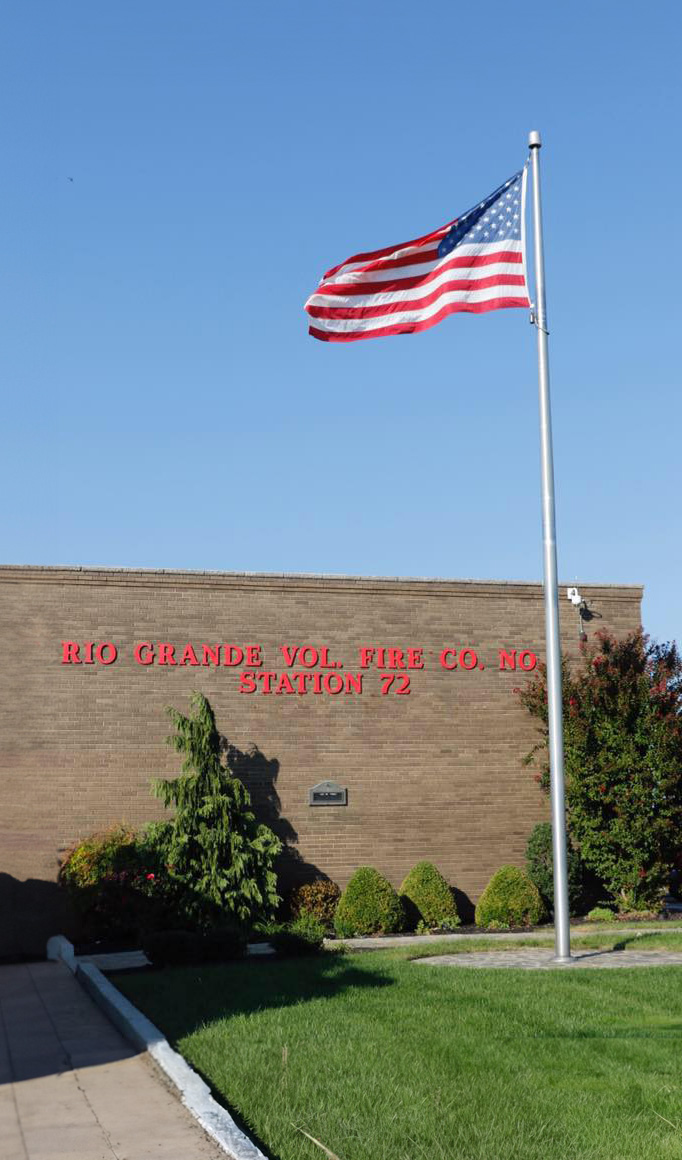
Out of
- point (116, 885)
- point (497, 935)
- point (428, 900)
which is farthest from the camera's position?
point (428, 900)

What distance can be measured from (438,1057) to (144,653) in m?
13.1

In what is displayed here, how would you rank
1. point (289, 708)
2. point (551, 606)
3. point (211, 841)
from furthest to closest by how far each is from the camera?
point (289, 708)
point (211, 841)
point (551, 606)

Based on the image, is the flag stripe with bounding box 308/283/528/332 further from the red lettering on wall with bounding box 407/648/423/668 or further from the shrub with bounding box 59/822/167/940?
the shrub with bounding box 59/822/167/940

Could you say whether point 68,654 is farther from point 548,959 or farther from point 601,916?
point 601,916

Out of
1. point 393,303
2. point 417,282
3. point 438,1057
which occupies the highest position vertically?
point 417,282

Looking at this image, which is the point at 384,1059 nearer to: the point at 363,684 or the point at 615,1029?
the point at 615,1029

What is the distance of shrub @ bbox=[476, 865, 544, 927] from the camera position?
21219mm

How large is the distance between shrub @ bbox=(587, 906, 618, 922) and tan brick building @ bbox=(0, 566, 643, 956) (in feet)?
6.08

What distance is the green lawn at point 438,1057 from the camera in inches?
297

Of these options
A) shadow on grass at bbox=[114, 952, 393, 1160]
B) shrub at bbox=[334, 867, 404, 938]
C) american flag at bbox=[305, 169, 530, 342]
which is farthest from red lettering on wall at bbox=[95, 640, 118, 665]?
american flag at bbox=[305, 169, 530, 342]

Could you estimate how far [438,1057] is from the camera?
9625 millimetres

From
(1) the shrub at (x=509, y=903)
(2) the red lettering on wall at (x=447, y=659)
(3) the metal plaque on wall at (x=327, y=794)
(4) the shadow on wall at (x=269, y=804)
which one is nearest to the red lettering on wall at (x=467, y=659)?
(2) the red lettering on wall at (x=447, y=659)

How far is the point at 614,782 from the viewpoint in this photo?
21938mm

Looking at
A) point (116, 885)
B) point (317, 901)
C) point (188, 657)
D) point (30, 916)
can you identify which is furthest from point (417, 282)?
point (30, 916)
